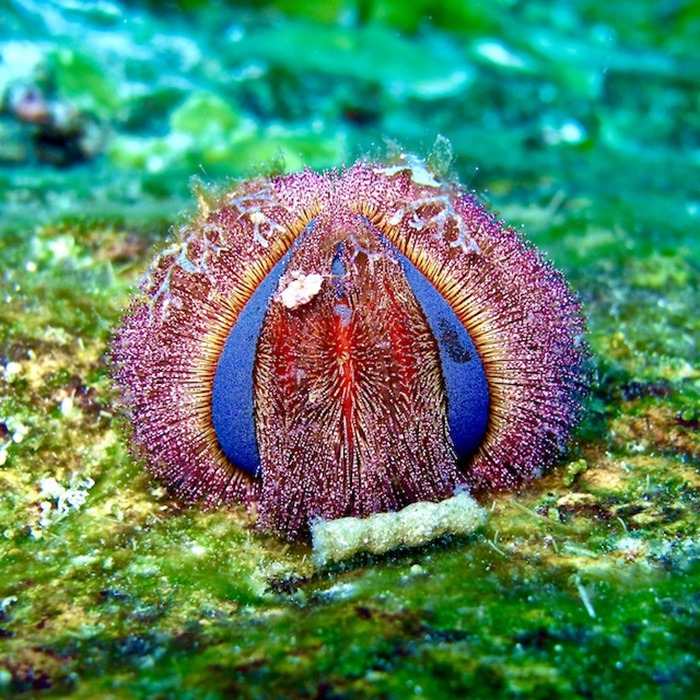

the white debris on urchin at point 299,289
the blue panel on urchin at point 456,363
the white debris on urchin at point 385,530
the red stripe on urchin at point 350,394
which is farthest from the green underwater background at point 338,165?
the white debris on urchin at point 299,289

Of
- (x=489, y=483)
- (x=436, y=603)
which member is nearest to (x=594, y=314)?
(x=489, y=483)

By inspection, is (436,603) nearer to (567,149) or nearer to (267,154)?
(267,154)

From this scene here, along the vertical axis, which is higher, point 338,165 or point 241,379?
point 338,165

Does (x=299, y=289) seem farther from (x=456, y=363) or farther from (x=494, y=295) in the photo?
(x=494, y=295)

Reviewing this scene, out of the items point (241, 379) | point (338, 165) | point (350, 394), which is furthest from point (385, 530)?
point (338, 165)

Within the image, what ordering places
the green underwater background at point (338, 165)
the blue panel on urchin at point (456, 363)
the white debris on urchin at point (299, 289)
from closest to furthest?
the green underwater background at point (338, 165), the white debris on urchin at point (299, 289), the blue panel on urchin at point (456, 363)

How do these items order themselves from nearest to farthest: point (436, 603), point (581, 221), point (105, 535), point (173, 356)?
point (436, 603)
point (173, 356)
point (105, 535)
point (581, 221)

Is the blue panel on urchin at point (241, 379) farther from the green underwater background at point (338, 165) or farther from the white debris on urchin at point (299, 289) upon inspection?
the green underwater background at point (338, 165)
